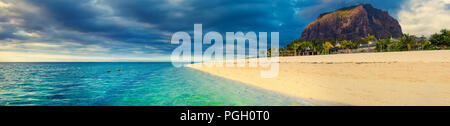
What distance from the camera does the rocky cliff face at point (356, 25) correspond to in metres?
164

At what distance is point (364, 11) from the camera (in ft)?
566

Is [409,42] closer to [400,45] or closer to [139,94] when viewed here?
[400,45]

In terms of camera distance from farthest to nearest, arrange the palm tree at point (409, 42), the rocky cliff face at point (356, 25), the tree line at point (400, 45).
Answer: the rocky cliff face at point (356, 25), the palm tree at point (409, 42), the tree line at point (400, 45)

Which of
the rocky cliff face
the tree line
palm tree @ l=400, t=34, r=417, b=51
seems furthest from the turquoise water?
the rocky cliff face

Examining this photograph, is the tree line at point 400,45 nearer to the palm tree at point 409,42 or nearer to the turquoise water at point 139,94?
the palm tree at point 409,42

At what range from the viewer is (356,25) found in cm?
16662

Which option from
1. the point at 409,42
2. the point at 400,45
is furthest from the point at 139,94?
the point at 409,42

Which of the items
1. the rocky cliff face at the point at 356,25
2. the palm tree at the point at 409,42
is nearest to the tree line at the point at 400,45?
the palm tree at the point at 409,42

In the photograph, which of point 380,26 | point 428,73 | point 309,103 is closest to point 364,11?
point 380,26
